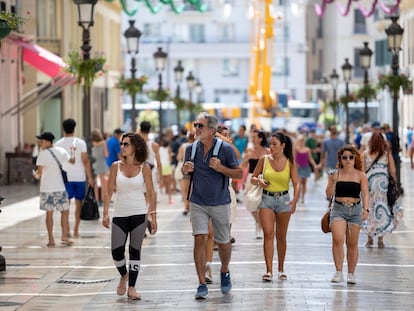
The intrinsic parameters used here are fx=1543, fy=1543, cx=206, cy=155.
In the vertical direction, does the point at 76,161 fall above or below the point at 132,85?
below

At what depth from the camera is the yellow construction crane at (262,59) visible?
70875mm

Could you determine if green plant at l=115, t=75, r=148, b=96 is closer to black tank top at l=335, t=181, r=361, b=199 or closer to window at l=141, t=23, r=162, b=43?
black tank top at l=335, t=181, r=361, b=199

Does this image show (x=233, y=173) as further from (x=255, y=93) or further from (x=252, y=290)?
(x=255, y=93)

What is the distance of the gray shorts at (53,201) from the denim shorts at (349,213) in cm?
582

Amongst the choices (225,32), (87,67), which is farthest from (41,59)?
(225,32)

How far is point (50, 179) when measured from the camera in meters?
21.5

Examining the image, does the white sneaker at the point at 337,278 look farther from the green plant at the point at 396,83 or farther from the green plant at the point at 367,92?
the green plant at the point at 367,92

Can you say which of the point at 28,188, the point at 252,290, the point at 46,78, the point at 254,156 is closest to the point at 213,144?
the point at 252,290

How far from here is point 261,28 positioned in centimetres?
7381

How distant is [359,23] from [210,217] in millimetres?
103928

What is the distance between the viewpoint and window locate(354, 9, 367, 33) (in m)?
118

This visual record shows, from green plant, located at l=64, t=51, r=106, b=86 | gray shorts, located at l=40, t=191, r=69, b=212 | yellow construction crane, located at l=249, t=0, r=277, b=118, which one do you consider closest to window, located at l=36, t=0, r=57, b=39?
green plant, located at l=64, t=51, r=106, b=86

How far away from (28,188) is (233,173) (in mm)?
24183

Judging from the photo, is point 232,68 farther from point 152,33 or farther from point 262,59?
point 262,59
